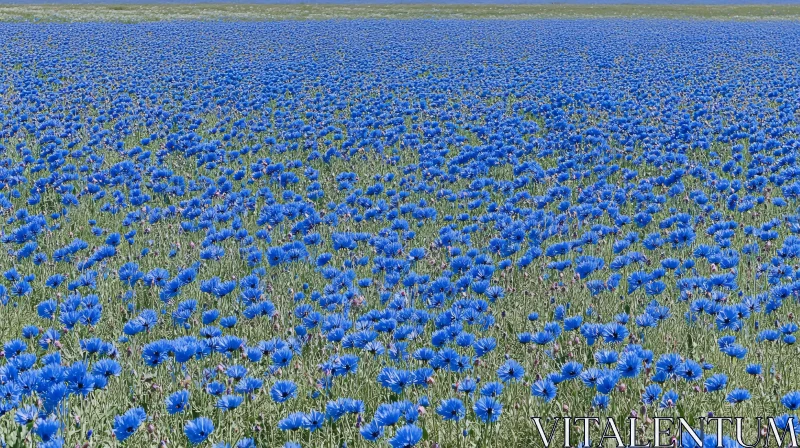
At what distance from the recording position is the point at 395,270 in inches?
200

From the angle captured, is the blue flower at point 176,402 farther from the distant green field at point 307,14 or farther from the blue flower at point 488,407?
the distant green field at point 307,14

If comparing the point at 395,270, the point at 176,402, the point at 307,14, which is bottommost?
the point at 307,14

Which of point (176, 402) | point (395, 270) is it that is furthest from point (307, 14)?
point (176, 402)

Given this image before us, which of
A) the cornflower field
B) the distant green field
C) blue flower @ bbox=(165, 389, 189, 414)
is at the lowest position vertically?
the distant green field

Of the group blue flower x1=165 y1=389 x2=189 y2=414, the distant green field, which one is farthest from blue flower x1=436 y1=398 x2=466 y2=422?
the distant green field

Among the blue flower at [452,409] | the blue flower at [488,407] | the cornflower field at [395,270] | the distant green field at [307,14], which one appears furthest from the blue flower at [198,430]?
the distant green field at [307,14]

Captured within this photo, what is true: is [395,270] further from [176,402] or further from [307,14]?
[307,14]

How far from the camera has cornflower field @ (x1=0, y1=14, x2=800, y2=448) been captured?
11.3 ft

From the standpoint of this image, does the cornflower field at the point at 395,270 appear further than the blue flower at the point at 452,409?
Yes

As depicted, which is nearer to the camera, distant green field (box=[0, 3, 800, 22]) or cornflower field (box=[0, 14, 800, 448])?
cornflower field (box=[0, 14, 800, 448])

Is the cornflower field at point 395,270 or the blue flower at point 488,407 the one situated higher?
the blue flower at point 488,407

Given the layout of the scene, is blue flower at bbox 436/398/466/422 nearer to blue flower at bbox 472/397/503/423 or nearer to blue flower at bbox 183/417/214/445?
blue flower at bbox 472/397/503/423

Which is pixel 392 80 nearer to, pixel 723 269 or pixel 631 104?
pixel 631 104

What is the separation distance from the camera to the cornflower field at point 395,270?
11.3 feet
